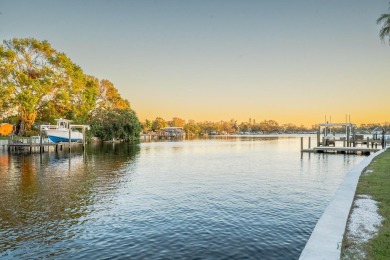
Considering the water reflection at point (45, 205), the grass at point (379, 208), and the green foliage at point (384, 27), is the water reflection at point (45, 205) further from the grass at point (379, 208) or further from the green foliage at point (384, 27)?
the green foliage at point (384, 27)

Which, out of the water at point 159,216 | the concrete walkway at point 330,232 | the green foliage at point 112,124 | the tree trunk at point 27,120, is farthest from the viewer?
the green foliage at point 112,124

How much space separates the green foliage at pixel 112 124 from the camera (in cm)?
7794

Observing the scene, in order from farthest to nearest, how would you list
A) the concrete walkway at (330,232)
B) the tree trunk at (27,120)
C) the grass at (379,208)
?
1. the tree trunk at (27,120)
2. the grass at (379,208)
3. the concrete walkway at (330,232)

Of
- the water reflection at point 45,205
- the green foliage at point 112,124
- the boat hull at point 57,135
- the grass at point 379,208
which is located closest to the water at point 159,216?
the water reflection at point 45,205

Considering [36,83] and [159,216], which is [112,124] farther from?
[159,216]

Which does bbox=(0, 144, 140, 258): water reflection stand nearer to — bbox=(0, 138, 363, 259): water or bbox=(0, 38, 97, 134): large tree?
bbox=(0, 138, 363, 259): water

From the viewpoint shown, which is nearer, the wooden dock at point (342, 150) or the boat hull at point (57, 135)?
the wooden dock at point (342, 150)

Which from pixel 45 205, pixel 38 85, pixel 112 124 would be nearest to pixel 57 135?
pixel 38 85

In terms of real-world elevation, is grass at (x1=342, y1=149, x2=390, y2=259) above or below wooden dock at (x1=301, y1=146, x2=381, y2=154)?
above

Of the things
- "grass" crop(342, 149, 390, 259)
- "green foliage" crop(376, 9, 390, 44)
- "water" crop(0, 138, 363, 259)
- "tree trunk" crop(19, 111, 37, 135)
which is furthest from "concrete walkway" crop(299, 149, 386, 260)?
"tree trunk" crop(19, 111, 37, 135)

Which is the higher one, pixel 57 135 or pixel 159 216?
pixel 57 135

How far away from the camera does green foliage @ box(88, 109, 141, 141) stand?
77938 mm

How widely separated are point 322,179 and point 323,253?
15.7 metres

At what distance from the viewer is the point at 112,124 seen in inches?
3110
